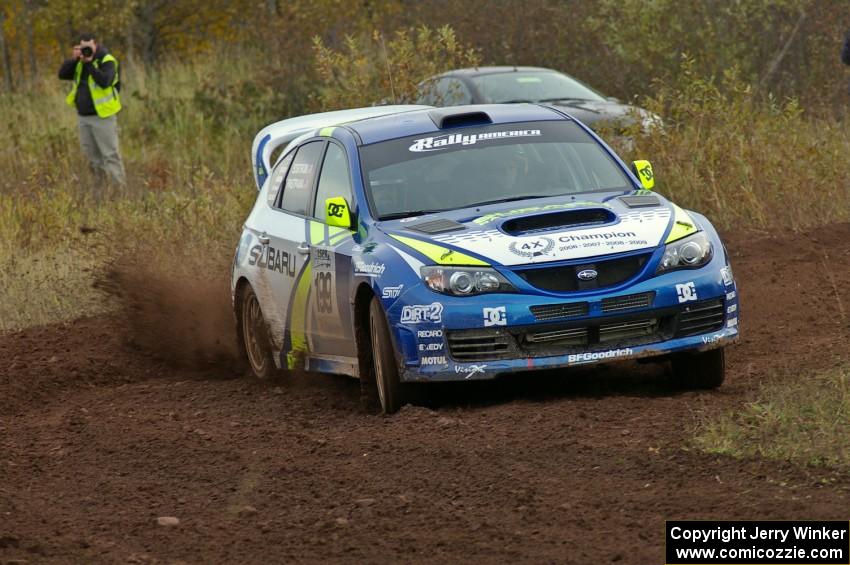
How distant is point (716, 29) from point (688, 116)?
579 cm

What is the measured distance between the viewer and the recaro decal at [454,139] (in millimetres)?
9297

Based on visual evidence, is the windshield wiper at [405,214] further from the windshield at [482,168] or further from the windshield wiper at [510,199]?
the windshield wiper at [510,199]

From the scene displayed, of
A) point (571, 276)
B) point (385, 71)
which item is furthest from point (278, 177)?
point (385, 71)

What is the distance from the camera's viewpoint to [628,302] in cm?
800

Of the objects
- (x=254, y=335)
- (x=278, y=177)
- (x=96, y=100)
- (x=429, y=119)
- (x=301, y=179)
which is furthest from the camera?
(x=96, y=100)

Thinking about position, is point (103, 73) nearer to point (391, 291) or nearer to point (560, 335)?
point (391, 291)

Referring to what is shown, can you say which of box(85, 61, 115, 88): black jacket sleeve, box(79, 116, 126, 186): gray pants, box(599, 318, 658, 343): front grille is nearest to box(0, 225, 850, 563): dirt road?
box(599, 318, 658, 343): front grille

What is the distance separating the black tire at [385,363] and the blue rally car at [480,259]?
0.01 meters

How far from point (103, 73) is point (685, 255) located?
Result: 1217cm

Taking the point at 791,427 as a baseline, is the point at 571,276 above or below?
above

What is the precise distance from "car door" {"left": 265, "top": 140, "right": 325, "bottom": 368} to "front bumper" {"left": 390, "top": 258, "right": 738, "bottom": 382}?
4.92 feet

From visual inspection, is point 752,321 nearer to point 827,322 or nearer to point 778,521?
point 827,322

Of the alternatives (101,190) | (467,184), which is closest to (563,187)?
(467,184)

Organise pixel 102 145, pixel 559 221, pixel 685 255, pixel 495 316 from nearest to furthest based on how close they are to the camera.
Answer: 1. pixel 495 316
2. pixel 685 255
3. pixel 559 221
4. pixel 102 145
